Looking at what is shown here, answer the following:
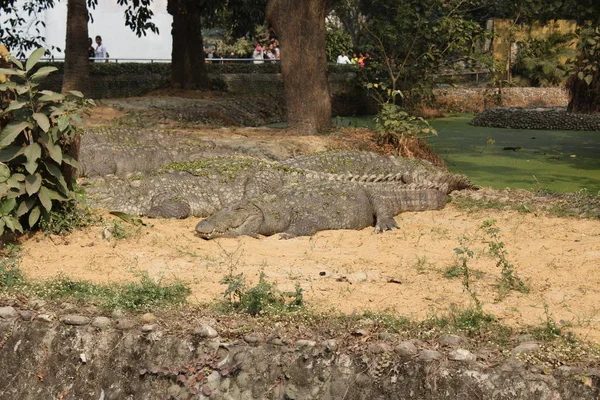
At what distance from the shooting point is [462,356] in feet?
15.6

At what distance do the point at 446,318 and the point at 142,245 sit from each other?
2763mm

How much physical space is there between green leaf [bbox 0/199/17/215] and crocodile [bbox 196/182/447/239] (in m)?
1.63

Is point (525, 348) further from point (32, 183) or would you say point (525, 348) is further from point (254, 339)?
point (32, 183)

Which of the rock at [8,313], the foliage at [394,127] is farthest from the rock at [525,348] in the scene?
the foliage at [394,127]

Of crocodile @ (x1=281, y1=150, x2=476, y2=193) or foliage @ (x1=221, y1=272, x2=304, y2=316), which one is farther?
crocodile @ (x1=281, y1=150, x2=476, y2=193)

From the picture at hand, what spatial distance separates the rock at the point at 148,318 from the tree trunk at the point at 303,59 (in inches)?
331

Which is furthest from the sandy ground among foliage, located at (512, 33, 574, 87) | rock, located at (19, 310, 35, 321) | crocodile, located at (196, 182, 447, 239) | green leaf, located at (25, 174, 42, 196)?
foliage, located at (512, 33, 574, 87)

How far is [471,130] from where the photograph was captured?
18250 mm

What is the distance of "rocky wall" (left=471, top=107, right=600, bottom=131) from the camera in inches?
731

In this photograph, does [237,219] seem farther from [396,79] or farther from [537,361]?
[396,79]

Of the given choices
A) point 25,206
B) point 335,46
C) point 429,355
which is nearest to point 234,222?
point 25,206

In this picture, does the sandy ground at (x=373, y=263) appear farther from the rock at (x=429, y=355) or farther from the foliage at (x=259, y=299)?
the rock at (x=429, y=355)

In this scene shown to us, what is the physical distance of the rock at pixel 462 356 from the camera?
15.6 ft

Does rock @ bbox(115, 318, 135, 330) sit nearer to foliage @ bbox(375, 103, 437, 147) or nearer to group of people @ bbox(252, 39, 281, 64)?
foliage @ bbox(375, 103, 437, 147)
